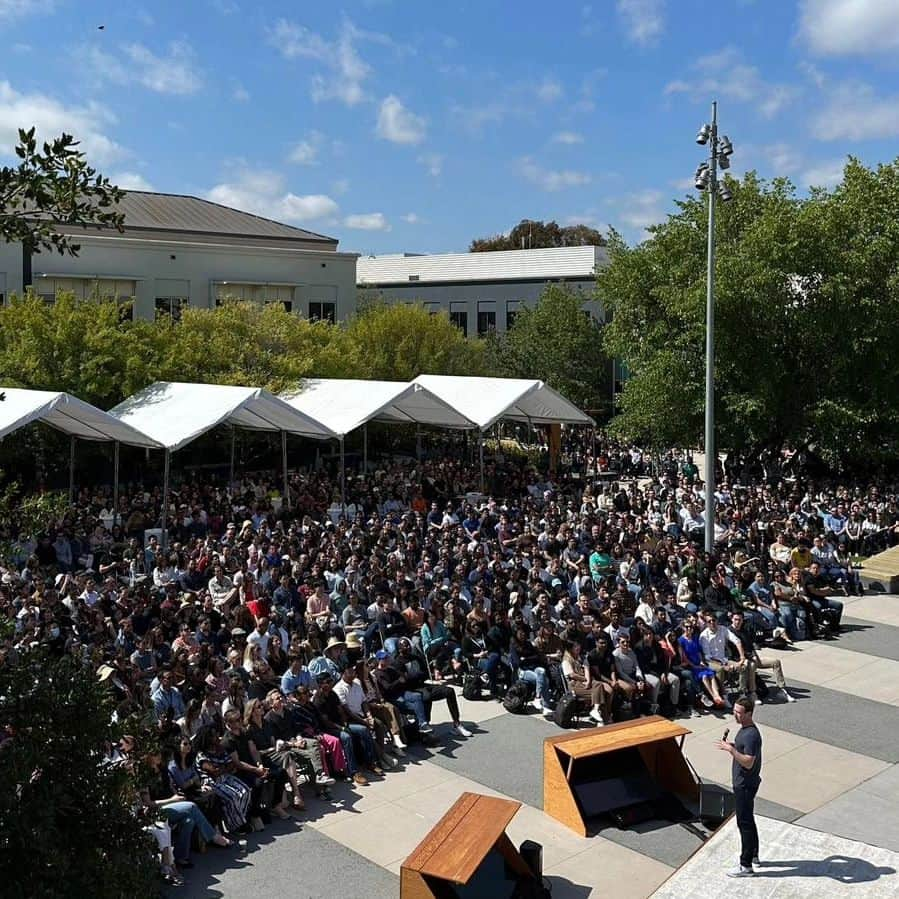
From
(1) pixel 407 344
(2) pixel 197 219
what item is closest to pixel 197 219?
(2) pixel 197 219

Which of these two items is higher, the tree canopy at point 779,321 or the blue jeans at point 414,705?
the tree canopy at point 779,321

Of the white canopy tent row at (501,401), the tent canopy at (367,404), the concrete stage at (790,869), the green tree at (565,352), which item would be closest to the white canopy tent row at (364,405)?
the tent canopy at (367,404)

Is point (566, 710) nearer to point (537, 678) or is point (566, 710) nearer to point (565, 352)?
point (537, 678)

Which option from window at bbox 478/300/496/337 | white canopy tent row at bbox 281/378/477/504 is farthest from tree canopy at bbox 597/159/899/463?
window at bbox 478/300/496/337

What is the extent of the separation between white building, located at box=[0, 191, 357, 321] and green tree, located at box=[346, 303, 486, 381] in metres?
3.68

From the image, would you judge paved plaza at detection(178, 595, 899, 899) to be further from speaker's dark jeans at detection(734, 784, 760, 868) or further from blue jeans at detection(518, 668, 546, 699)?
blue jeans at detection(518, 668, 546, 699)

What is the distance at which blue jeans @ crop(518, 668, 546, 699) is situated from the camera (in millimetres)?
13398

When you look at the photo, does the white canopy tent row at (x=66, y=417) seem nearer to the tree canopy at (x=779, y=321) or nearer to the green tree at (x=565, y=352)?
the tree canopy at (x=779, y=321)

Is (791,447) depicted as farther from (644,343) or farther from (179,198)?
(179,198)

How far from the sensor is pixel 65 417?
22.8 metres

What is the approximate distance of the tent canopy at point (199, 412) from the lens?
77.7 feet

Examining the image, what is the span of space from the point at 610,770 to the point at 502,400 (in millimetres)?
20557

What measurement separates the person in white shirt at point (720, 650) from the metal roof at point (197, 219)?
42.5 m

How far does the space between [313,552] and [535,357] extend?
3711 cm
